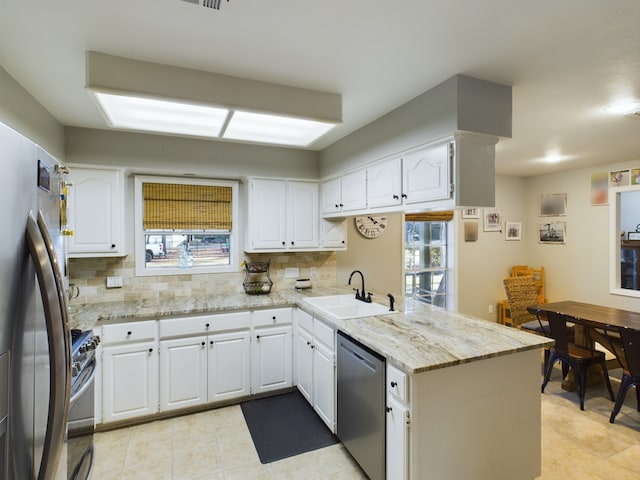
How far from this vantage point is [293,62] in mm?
1998

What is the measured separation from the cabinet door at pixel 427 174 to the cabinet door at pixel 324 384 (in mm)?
1316

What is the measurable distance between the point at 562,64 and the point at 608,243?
148 inches

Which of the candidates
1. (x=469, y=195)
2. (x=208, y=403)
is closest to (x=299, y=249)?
(x=208, y=403)

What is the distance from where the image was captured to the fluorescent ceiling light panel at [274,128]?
2.25 m

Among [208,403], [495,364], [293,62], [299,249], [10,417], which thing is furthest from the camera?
[299,249]

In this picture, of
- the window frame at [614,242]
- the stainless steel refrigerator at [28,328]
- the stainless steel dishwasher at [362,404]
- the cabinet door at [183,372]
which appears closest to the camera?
the stainless steel refrigerator at [28,328]

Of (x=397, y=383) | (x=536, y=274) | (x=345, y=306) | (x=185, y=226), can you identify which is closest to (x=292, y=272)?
(x=345, y=306)

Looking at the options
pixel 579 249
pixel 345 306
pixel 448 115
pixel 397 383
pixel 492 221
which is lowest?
pixel 397 383

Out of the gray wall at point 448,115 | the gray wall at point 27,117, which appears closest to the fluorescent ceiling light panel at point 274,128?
the gray wall at point 448,115

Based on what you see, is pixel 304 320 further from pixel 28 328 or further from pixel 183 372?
pixel 28 328

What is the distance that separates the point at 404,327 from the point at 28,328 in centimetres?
196

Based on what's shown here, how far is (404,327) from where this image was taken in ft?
7.43

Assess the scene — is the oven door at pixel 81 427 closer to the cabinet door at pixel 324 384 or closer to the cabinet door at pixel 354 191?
the cabinet door at pixel 324 384

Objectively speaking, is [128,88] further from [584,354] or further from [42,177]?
[584,354]
